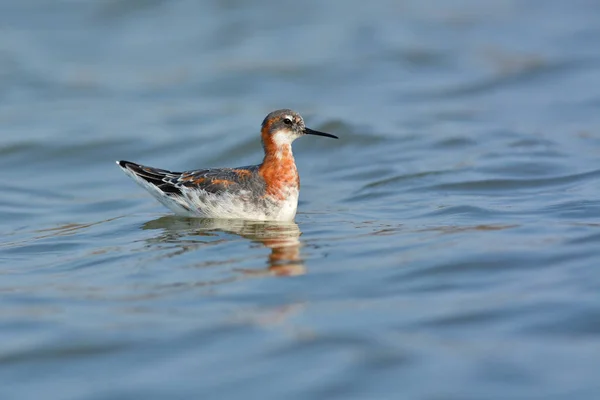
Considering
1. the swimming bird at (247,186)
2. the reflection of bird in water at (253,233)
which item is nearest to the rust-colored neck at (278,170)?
the swimming bird at (247,186)

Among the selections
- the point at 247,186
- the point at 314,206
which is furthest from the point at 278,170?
the point at 314,206

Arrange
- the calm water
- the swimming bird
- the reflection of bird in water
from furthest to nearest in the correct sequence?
the swimming bird → the reflection of bird in water → the calm water

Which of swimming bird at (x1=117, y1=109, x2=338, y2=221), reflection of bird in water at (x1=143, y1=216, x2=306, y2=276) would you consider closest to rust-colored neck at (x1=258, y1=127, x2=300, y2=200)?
swimming bird at (x1=117, y1=109, x2=338, y2=221)

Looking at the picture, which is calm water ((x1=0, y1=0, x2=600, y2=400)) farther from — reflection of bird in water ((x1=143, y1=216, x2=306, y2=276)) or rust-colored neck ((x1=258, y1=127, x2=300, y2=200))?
rust-colored neck ((x1=258, y1=127, x2=300, y2=200))

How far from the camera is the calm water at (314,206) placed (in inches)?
240

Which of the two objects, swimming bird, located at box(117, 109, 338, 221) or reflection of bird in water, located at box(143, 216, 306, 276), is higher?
swimming bird, located at box(117, 109, 338, 221)

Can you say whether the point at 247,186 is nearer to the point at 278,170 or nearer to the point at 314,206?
the point at 278,170

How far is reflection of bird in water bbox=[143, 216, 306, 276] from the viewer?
8.28 meters

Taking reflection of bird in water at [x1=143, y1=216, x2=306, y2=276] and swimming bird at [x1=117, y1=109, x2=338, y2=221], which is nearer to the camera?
reflection of bird in water at [x1=143, y1=216, x2=306, y2=276]

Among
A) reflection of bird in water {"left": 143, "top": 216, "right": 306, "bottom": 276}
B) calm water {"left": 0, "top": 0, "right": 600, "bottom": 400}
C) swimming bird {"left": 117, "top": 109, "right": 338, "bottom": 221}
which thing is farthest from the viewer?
swimming bird {"left": 117, "top": 109, "right": 338, "bottom": 221}

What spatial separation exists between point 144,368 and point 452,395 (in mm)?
1830

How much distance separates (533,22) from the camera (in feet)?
60.3

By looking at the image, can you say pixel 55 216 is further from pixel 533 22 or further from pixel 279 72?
pixel 533 22

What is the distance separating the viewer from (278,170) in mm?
10305
